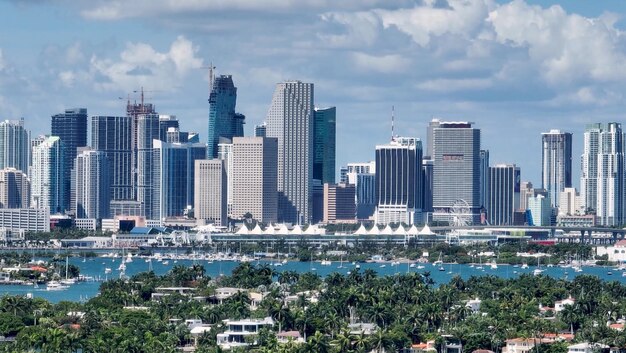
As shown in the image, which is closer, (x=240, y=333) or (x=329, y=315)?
(x=240, y=333)

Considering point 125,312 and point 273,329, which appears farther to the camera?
point 125,312

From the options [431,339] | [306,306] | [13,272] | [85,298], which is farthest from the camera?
[13,272]

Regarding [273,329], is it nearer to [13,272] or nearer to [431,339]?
[431,339]

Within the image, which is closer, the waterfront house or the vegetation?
the vegetation

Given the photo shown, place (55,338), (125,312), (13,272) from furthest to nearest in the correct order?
(13,272) → (125,312) → (55,338)

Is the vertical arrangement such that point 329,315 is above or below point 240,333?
above

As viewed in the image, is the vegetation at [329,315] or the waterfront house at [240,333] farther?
the waterfront house at [240,333]

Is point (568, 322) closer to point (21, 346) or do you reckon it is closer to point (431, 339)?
point (431, 339)

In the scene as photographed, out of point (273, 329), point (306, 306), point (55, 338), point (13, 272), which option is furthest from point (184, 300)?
point (13, 272)
